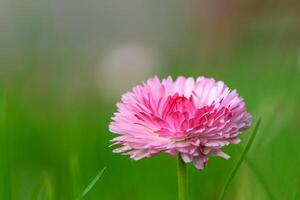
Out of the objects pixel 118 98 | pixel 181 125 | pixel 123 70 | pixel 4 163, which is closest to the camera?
pixel 181 125

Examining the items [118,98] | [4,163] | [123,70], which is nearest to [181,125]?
[4,163]

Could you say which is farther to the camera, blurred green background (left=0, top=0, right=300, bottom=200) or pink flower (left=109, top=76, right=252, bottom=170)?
blurred green background (left=0, top=0, right=300, bottom=200)

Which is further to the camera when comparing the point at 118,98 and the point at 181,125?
the point at 118,98

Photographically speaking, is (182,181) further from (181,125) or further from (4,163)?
(4,163)

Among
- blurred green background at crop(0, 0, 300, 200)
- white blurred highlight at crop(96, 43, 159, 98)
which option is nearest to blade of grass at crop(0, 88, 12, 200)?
blurred green background at crop(0, 0, 300, 200)

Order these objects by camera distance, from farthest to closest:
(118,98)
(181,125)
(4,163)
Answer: (118,98) → (4,163) → (181,125)

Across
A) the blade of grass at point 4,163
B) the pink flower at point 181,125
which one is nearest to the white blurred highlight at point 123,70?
the blade of grass at point 4,163

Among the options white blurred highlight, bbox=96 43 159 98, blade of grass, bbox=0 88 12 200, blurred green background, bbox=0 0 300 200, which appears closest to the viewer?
blade of grass, bbox=0 88 12 200

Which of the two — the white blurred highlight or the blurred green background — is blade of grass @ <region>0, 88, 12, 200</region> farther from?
the white blurred highlight
